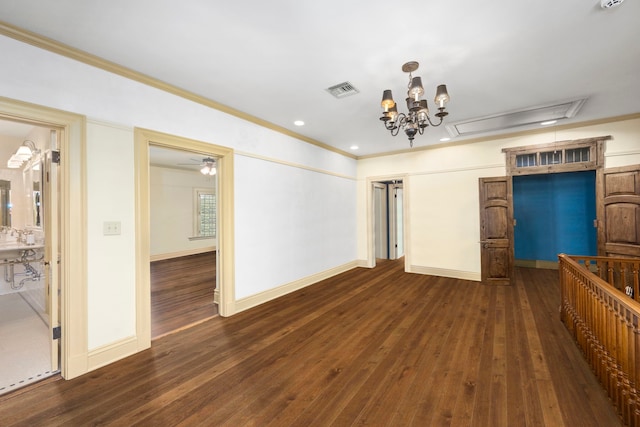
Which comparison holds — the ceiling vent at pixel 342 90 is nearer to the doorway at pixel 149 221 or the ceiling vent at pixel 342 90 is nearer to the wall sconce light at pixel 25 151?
the doorway at pixel 149 221

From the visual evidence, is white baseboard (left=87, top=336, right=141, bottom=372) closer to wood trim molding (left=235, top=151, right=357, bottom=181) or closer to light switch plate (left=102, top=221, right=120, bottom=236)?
light switch plate (left=102, top=221, right=120, bottom=236)

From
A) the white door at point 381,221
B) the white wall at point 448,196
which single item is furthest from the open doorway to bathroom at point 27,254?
the white door at point 381,221

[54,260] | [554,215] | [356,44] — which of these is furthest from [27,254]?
[554,215]

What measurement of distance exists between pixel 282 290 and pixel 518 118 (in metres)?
4.50

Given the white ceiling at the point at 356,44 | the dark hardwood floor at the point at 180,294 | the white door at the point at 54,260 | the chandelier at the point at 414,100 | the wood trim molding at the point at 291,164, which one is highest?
the white ceiling at the point at 356,44

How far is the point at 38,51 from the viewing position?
2.09m

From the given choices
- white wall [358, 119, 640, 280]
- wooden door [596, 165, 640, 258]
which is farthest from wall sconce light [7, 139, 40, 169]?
wooden door [596, 165, 640, 258]

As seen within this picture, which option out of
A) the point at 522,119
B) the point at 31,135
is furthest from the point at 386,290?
the point at 31,135

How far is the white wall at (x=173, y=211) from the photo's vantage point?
7596mm

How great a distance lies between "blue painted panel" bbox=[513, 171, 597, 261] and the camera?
5.39m

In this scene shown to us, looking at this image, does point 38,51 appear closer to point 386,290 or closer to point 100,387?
point 100,387

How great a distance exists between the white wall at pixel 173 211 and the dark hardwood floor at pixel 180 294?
29.5 inches

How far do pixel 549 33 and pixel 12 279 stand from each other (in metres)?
8.07

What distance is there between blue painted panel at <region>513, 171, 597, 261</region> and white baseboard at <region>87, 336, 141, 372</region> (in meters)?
7.37
